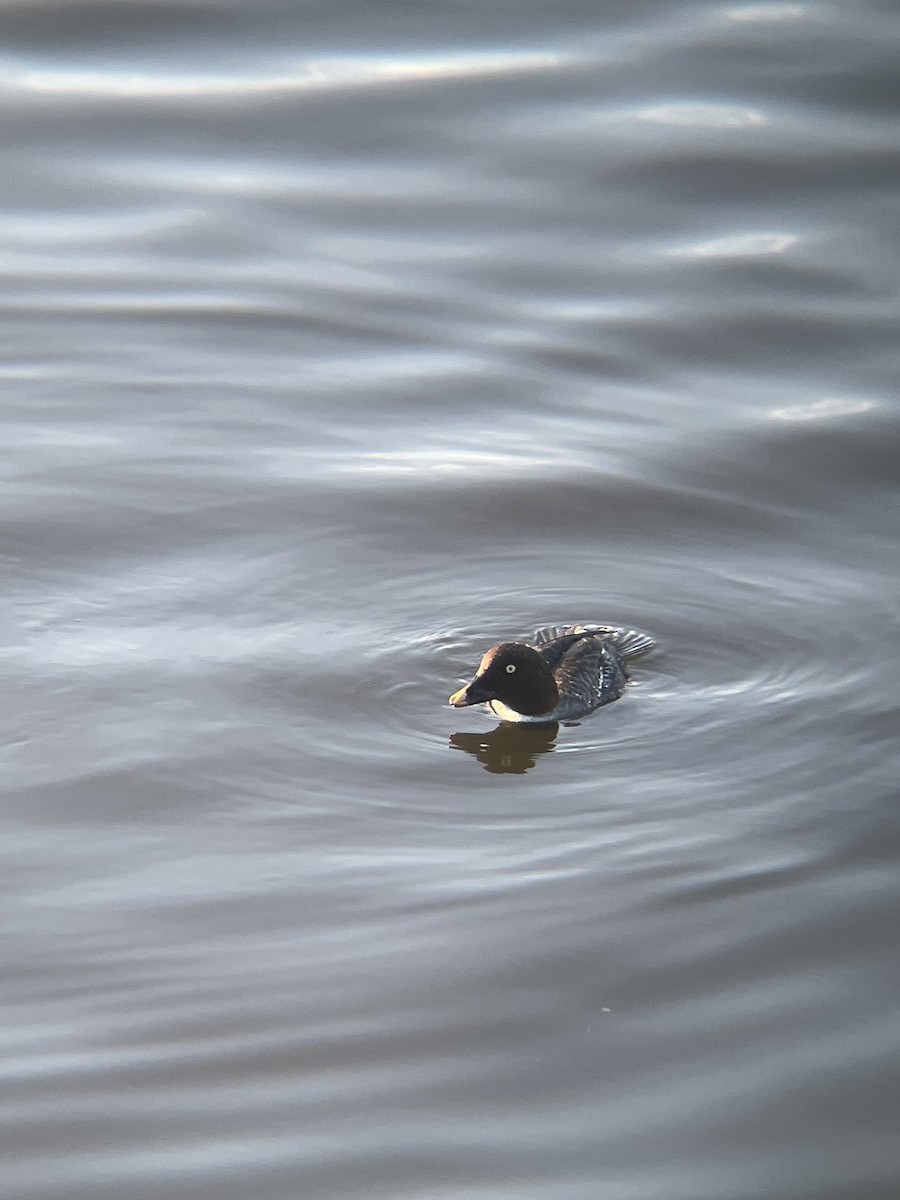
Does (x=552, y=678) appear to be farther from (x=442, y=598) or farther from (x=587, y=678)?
(x=442, y=598)

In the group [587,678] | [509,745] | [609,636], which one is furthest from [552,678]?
[609,636]

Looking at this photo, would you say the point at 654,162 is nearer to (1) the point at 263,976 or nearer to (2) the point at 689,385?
(2) the point at 689,385

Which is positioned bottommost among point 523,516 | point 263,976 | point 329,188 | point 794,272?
point 263,976

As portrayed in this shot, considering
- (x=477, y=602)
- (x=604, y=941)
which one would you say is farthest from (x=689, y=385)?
(x=604, y=941)

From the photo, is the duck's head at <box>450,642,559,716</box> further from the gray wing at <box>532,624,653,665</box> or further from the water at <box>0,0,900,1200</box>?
the gray wing at <box>532,624,653,665</box>

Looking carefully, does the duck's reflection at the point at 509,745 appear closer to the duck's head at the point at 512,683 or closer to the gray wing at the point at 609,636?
the duck's head at the point at 512,683

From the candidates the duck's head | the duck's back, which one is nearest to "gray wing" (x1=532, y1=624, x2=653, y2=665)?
the duck's back

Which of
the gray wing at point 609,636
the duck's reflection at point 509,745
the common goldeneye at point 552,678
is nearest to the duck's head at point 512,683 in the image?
the common goldeneye at point 552,678
